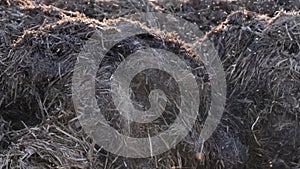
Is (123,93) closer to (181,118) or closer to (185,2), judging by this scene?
(181,118)

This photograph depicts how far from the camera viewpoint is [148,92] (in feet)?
9.59

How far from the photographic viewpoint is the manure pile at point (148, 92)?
2.74m

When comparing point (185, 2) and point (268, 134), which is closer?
point (268, 134)

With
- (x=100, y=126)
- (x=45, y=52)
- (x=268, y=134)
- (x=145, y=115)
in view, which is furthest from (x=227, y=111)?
(x=45, y=52)

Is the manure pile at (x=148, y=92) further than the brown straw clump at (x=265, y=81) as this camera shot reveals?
No

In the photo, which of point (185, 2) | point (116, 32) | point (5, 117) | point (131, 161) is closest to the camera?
point (131, 161)

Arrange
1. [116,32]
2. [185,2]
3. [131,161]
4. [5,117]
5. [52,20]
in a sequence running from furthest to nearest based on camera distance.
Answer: [185,2] < [52,20] < [116,32] < [5,117] < [131,161]

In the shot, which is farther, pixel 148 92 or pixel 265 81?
pixel 265 81

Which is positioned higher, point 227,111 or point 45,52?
point 45,52

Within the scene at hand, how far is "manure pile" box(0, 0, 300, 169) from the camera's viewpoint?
8.99 ft

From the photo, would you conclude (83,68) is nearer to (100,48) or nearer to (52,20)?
(100,48)

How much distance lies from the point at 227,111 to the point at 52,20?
3.59 feet

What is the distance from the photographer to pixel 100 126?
276 cm

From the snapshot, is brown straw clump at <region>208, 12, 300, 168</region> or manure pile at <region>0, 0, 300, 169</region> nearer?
manure pile at <region>0, 0, 300, 169</region>
